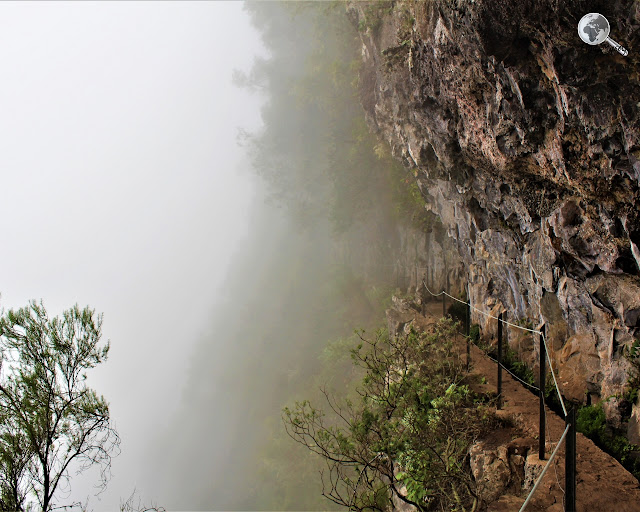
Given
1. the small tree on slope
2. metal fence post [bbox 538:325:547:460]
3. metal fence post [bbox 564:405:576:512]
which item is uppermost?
the small tree on slope

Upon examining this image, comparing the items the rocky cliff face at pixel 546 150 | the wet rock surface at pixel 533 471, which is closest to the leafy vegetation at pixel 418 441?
the wet rock surface at pixel 533 471

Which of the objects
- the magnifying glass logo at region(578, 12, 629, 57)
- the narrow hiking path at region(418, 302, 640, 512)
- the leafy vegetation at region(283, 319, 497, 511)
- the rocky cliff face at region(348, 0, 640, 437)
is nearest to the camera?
the magnifying glass logo at region(578, 12, 629, 57)

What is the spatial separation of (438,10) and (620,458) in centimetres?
776

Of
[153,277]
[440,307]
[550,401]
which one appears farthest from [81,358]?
[153,277]

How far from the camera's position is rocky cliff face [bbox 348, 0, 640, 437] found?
5.45 metres

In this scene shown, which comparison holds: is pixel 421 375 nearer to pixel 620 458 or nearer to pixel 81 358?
pixel 620 458

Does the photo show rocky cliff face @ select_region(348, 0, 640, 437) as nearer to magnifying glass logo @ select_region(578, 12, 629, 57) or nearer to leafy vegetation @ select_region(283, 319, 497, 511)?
magnifying glass logo @ select_region(578, 12, 629, 57)

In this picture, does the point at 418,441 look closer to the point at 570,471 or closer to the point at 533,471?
the point at 533,471

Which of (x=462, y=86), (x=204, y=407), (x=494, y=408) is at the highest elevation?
(x=204, y=407)

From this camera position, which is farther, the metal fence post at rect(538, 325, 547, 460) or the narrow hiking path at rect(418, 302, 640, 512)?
the metal fence post at rect(538, 325, 547, 460)

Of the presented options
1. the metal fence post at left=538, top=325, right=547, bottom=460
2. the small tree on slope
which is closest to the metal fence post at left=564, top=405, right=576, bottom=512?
the metal fence post at left=538, top=325, right=547, bottom=460

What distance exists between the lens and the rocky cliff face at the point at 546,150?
545 cm

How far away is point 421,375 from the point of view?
342 inches

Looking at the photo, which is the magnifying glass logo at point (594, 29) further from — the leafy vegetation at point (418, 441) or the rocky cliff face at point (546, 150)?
the leafy vegetation at point (418, 441)
